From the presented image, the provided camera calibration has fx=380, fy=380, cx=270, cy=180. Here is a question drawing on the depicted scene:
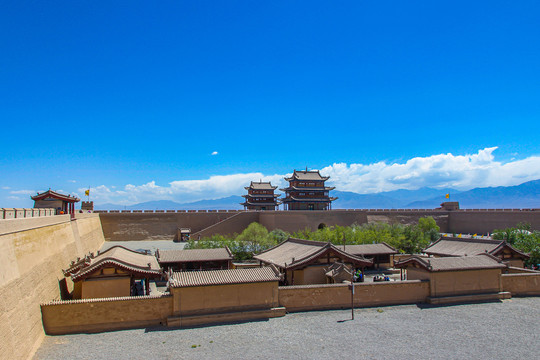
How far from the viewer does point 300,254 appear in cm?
2422

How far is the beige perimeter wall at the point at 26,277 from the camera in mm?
12219

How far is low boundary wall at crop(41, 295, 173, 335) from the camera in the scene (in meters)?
15.5

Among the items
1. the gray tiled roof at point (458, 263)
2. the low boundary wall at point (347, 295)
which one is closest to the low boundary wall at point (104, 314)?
the low boundary wall at point (347, 295)

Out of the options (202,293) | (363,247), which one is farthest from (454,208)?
(202,293)

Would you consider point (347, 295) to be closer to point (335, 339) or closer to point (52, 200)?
point (335, 339)

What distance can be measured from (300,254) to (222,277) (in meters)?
7.61

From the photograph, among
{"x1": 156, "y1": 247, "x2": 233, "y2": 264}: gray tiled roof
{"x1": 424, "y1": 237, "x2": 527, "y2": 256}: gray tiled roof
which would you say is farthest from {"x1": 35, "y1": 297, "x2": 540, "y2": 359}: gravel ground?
{"x1": 156, "y1": 247, "x2": 233, "y2": 264}: gray tiled roof

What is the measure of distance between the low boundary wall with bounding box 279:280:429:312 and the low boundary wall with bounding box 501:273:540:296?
17.1ft

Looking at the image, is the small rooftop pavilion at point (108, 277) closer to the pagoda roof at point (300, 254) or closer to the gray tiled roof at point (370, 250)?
the pagoda roof at point (300, 254)

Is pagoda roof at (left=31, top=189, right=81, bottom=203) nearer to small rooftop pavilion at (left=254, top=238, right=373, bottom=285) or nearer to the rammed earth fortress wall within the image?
the rammed earth fortress wall

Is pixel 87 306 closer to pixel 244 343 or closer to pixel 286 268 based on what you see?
pixel 244 343

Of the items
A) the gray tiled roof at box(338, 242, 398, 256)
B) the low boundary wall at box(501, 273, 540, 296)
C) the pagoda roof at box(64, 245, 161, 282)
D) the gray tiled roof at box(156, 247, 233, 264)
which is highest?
the pagoda roof at box(64, 245, 161, 282)

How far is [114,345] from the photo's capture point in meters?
14.6

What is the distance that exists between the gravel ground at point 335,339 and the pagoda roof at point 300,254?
13.4 feet
